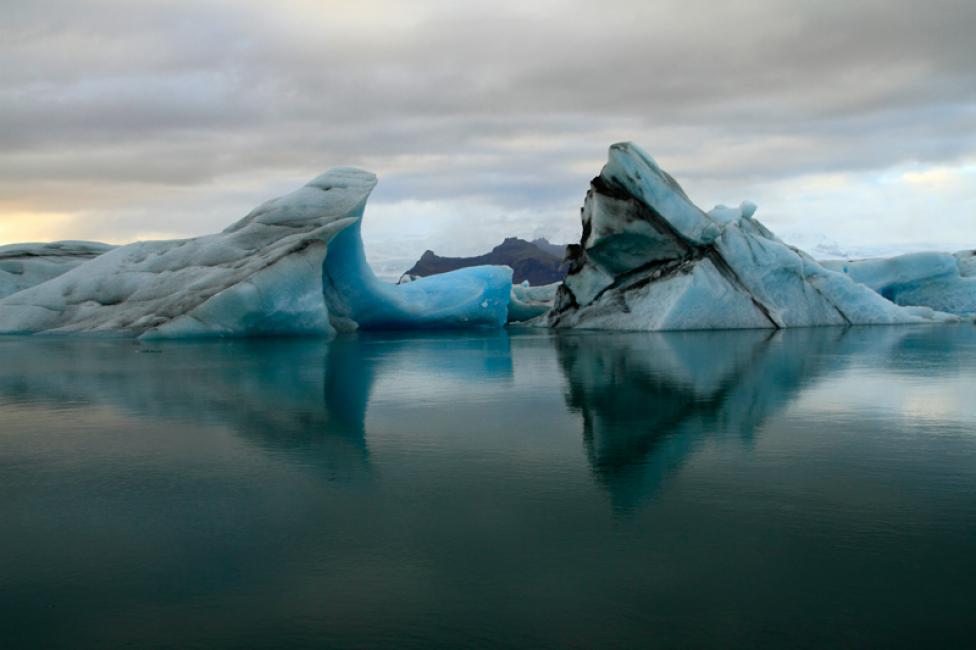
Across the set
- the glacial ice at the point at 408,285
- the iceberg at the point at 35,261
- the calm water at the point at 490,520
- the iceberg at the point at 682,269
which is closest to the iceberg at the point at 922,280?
the glacial ice at the point at 408,285

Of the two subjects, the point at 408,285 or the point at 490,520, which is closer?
the point at 490,520

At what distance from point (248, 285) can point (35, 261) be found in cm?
1073

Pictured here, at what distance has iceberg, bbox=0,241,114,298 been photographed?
21734 mm

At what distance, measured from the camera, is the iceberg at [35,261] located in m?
21.7

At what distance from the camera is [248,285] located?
49.1ft

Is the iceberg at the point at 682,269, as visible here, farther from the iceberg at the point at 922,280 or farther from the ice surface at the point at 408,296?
the iceberg at the point at 922,280

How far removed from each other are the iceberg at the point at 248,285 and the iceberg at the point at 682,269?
3506 mm

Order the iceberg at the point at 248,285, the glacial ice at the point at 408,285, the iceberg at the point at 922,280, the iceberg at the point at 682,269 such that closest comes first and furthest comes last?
the iceberg at the point at 248,285, the glacial ice at the point at 408,285, the iceberg at the point at 682,269, the iceberg at the point at 922,280

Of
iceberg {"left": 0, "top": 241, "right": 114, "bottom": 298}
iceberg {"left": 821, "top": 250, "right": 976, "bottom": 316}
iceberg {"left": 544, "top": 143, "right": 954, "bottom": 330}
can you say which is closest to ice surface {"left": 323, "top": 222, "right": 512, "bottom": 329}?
iceberg {"left": 544, "top": 143, "right": 954, "bottom": 330}

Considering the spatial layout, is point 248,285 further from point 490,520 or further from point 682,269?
point 490,520

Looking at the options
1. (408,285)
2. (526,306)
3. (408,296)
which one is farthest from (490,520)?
(526,306)

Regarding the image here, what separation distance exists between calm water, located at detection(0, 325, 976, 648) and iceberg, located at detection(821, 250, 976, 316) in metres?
20.0

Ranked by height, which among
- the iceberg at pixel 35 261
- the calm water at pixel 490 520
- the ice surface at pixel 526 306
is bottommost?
the calm water at pixel 490 520

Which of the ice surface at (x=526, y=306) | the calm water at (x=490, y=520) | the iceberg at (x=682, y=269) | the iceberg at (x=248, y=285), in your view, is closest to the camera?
the calm water at (x=490, y=520)
